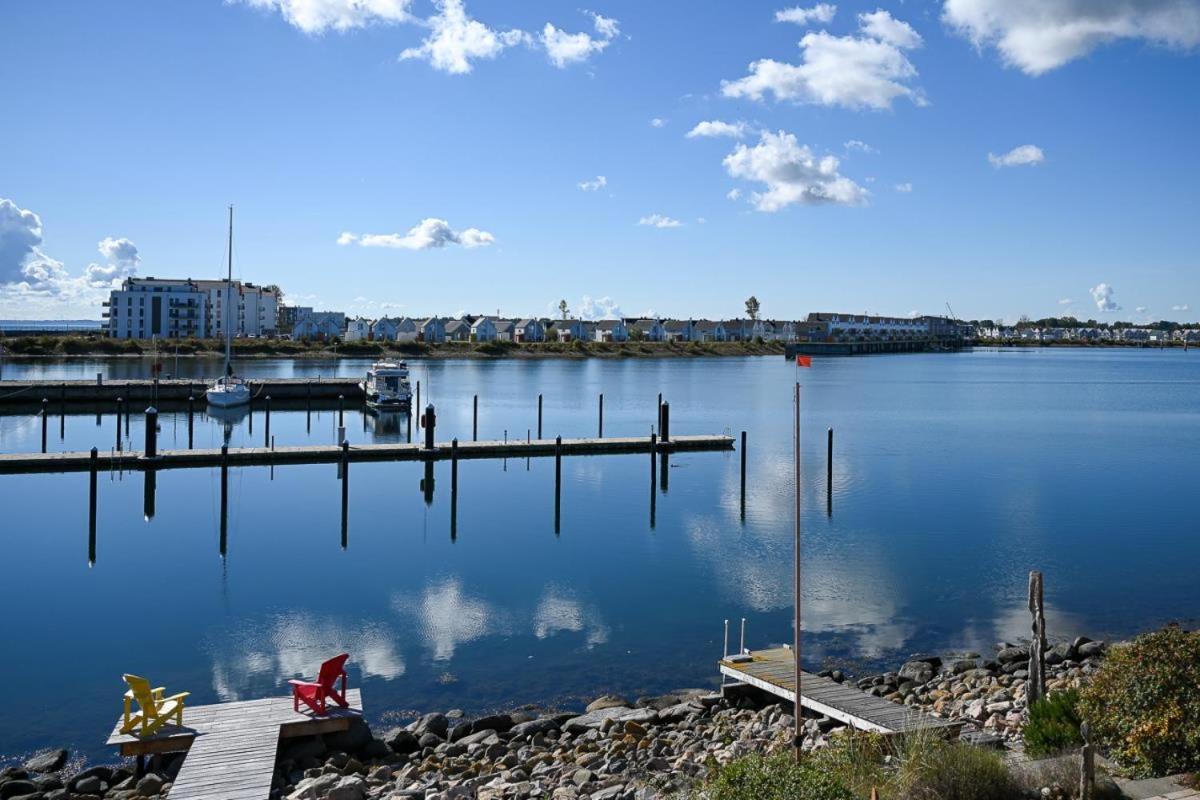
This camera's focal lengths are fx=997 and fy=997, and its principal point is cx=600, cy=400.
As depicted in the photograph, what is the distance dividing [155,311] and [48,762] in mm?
136693

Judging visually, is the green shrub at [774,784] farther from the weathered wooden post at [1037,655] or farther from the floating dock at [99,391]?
the floating dock at [99,391]

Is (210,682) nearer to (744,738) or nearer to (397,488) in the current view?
(744,738)

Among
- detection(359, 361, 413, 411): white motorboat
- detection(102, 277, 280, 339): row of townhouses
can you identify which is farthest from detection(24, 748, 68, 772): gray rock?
detection(102, 277, 280, 339): row of townhouses

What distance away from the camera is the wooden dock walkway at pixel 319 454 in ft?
123

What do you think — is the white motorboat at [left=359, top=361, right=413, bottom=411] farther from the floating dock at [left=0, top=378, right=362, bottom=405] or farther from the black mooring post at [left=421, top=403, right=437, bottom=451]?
the black mooring post at [left=421, top=403, right=437, bottom=451]

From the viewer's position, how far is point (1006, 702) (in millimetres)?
15930

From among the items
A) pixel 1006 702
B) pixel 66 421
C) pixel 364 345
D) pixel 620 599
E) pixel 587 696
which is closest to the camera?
pixel 1006 702

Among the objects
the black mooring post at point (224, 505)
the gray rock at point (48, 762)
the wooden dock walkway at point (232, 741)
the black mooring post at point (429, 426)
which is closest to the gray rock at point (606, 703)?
the wooden dock walkway at point (232, 741)

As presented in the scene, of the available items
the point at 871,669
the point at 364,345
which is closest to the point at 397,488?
the point at 871,669

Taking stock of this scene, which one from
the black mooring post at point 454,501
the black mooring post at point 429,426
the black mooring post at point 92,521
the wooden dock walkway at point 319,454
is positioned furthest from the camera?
the black mooring post at point 429,426

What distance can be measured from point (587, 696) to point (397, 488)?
23.0m

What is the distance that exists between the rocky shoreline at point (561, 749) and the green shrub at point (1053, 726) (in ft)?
3.34

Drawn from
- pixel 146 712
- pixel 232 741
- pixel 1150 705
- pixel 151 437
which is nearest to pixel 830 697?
pixel 1150 705

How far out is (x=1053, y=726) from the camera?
38.4 ft
